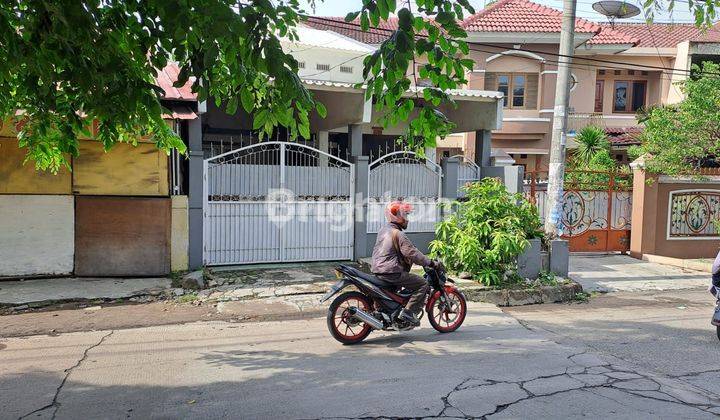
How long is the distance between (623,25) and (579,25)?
7.56m

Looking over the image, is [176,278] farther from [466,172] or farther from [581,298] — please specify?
[581,298]

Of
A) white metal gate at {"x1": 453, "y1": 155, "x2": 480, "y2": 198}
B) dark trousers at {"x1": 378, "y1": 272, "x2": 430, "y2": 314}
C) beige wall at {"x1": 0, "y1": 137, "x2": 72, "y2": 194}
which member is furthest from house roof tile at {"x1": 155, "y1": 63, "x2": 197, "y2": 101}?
white metal gate at {"x1": 453, "y1": 155, "x2": 480, "y2": 198}

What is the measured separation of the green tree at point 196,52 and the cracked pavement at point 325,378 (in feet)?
6.71

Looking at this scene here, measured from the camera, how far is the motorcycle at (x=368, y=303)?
18.3ft

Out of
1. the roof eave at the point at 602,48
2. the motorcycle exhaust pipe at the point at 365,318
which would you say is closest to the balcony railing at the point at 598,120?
the roof eave at the point at 602,48

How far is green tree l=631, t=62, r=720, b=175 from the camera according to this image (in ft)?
35.8

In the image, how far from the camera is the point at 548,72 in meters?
18.7

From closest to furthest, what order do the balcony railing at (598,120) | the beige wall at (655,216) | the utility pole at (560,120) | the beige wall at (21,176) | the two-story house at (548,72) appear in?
1. the beige wall at (21,176)
2. the utility pole at (560,120)
3. the beige wall at (655,216)
4. the two-story house at (548,72)
5. the balcony railing at (598,120)

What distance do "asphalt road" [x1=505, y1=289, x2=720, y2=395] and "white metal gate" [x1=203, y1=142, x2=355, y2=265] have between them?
3780 mm

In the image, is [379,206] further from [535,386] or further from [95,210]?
[535,386]

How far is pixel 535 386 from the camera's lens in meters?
4.40

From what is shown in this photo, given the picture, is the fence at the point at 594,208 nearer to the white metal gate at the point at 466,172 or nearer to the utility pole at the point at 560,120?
the white metal gate at the point at 466,172

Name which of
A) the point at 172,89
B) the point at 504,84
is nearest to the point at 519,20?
the point at 504,84

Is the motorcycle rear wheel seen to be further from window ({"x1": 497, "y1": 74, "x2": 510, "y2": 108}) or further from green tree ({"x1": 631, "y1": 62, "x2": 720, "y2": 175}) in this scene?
window ({"x1": 497, "y1": 74, "x2": 510, "y2": 108})
